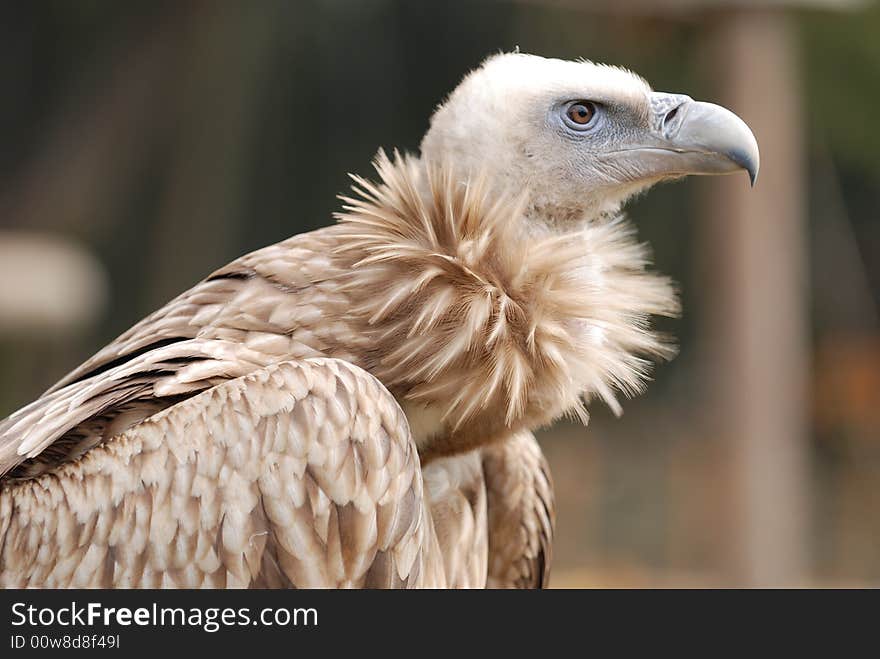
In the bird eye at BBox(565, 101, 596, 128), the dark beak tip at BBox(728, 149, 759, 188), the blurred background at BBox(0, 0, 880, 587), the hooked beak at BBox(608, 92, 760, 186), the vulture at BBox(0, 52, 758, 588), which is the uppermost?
the blurred background at BBox(0, 0, 880, 587)

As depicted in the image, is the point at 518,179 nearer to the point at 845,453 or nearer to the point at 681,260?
the point at 681,260

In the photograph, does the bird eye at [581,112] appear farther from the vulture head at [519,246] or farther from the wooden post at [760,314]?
the wooden post at [760,314]

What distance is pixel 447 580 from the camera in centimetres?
303

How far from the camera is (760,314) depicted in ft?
22.6

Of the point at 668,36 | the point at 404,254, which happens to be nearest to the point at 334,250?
the point at 404,254

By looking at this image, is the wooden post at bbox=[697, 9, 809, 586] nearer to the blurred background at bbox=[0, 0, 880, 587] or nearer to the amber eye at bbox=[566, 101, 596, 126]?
the blurred background at bbox=[0, 0, 880, 587]

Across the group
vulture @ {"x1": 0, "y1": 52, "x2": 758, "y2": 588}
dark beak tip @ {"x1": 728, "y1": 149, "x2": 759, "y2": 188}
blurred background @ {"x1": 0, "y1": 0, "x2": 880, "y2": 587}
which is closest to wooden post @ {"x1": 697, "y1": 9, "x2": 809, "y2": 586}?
blurred background @ {"x1": 0, "y1": 0, "x2": 880, "y2": 587}

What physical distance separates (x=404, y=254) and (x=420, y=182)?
0.26 m

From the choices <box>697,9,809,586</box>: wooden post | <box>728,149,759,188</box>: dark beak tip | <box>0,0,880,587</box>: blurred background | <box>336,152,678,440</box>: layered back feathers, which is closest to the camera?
<box>336,152,678,440</box>: layered back feathers

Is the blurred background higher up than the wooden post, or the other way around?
the blurred background

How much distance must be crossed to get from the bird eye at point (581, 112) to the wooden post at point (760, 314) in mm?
4011

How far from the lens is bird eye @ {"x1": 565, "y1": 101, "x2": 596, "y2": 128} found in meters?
3.12

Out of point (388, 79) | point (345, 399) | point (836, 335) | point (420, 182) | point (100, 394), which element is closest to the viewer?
point (345, 399)

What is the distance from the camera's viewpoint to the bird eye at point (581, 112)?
10.2ft
